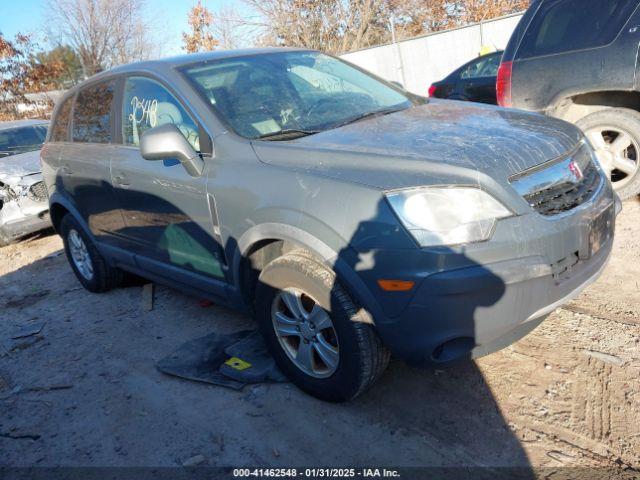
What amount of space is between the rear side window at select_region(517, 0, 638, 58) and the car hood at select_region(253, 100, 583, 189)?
221 centimetres

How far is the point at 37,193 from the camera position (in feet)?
23.1

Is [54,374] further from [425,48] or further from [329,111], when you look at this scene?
[425,48]

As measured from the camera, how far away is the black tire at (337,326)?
8.05 feet

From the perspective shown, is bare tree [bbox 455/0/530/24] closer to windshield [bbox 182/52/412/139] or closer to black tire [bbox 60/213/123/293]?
windshield [bbox 182/52/412/139]

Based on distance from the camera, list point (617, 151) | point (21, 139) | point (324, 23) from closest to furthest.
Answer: point (617, 151) < point (21, 139) < point (324, 23)

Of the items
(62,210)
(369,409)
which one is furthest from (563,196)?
(62,210)

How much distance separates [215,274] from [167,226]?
1.66 feet

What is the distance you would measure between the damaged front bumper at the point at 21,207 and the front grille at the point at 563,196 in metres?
6.43

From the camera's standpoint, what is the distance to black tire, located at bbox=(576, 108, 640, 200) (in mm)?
4594

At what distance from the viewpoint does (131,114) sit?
379cm

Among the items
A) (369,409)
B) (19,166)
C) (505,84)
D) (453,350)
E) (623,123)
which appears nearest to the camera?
(453,350)

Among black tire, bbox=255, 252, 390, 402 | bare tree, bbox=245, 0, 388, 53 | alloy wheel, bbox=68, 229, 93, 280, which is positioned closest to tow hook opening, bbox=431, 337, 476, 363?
black tire, bbox=255, 252, 390, 402

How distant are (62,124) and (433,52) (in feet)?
43.0

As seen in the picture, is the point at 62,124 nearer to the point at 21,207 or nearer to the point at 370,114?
the point at 21,207
